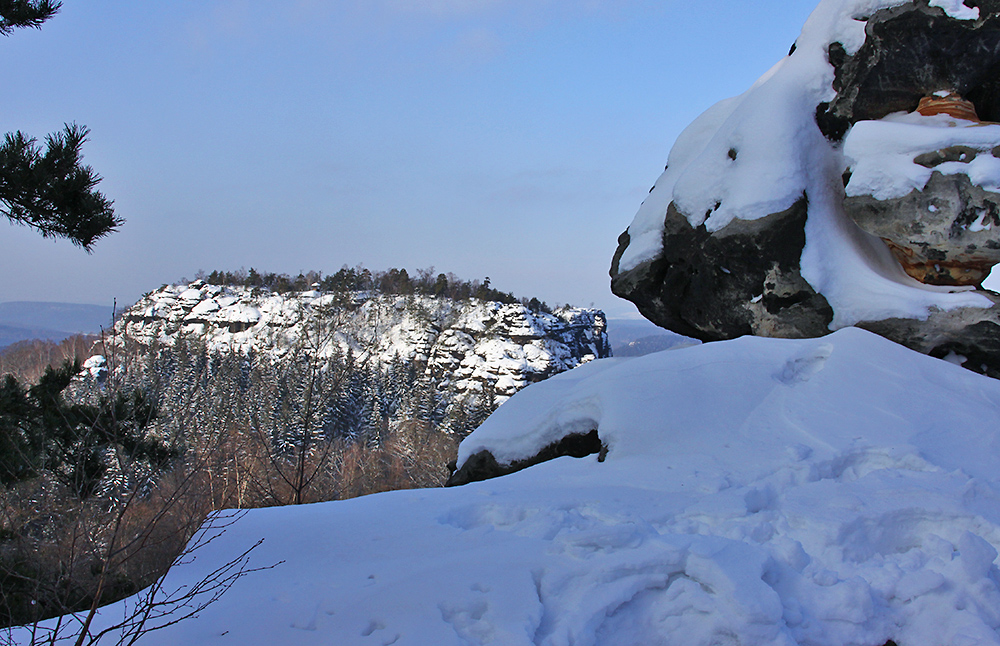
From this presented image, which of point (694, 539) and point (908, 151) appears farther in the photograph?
point (908, 151)

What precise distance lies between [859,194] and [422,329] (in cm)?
7694

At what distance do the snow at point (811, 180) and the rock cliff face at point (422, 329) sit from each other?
189 ft

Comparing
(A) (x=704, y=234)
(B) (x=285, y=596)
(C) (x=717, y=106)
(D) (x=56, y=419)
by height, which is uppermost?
(C) (x=717, y=106)

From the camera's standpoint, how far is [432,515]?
→ 4426mm

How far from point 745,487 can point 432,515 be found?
8.05 feet


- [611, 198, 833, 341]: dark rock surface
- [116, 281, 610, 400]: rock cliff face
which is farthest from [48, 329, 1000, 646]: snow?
[116, 281, 610, 400]: rock cliff face

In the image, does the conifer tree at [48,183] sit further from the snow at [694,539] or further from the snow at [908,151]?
the snow at [908,151]

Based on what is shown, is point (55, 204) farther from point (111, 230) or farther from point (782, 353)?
point (782, 353)

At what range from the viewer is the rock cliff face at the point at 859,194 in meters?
6.93

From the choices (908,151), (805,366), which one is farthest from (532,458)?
(908,151)

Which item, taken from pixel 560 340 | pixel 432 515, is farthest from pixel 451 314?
pixel 432 515

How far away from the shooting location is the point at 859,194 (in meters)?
7.49

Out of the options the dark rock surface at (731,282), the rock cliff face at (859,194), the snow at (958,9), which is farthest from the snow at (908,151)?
the snow at (958,9)

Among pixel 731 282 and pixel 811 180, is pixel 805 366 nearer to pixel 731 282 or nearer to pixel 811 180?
pixel 731 282
